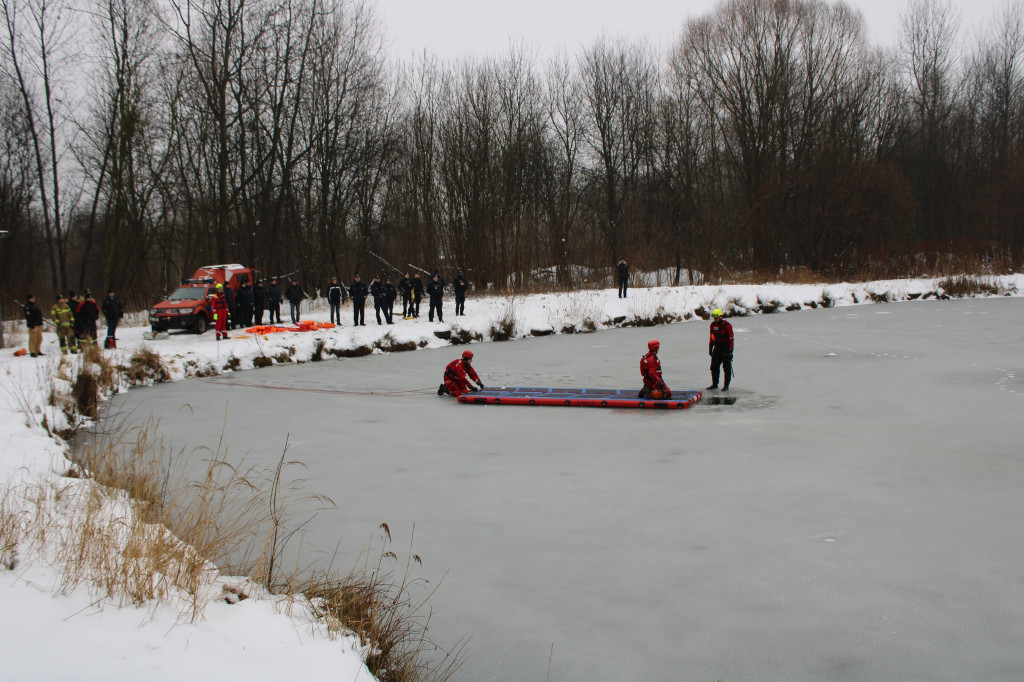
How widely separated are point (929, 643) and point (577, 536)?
8.06 feet

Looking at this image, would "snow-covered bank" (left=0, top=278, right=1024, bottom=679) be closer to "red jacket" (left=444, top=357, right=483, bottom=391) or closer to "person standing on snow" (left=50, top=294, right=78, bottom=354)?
"person standing on snow" (left=50, top=294, right=78, bottom=354)

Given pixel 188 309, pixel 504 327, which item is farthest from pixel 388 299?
pixel 188 309

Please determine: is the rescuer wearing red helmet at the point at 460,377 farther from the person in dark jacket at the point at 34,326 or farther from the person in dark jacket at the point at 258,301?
the person in dark jacket at the point at 258,301

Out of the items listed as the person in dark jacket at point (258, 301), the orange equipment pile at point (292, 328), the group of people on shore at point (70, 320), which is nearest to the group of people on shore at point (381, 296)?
the orange equipment pile at point (292, 328)

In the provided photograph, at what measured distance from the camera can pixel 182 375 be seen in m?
16.0

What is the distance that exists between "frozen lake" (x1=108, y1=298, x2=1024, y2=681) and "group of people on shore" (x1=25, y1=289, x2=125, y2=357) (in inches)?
224

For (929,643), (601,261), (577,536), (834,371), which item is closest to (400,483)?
(577,536)

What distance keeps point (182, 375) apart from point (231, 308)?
5264 millimetres

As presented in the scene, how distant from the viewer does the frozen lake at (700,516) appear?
4133mm

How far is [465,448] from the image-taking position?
876 centimetres

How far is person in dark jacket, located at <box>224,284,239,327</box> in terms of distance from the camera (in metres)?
20.5

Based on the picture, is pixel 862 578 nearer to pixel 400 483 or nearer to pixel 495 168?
pixel 400 483

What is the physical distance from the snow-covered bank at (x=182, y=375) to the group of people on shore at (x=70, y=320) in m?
0.96

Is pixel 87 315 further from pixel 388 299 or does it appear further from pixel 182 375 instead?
pixel 388 299
